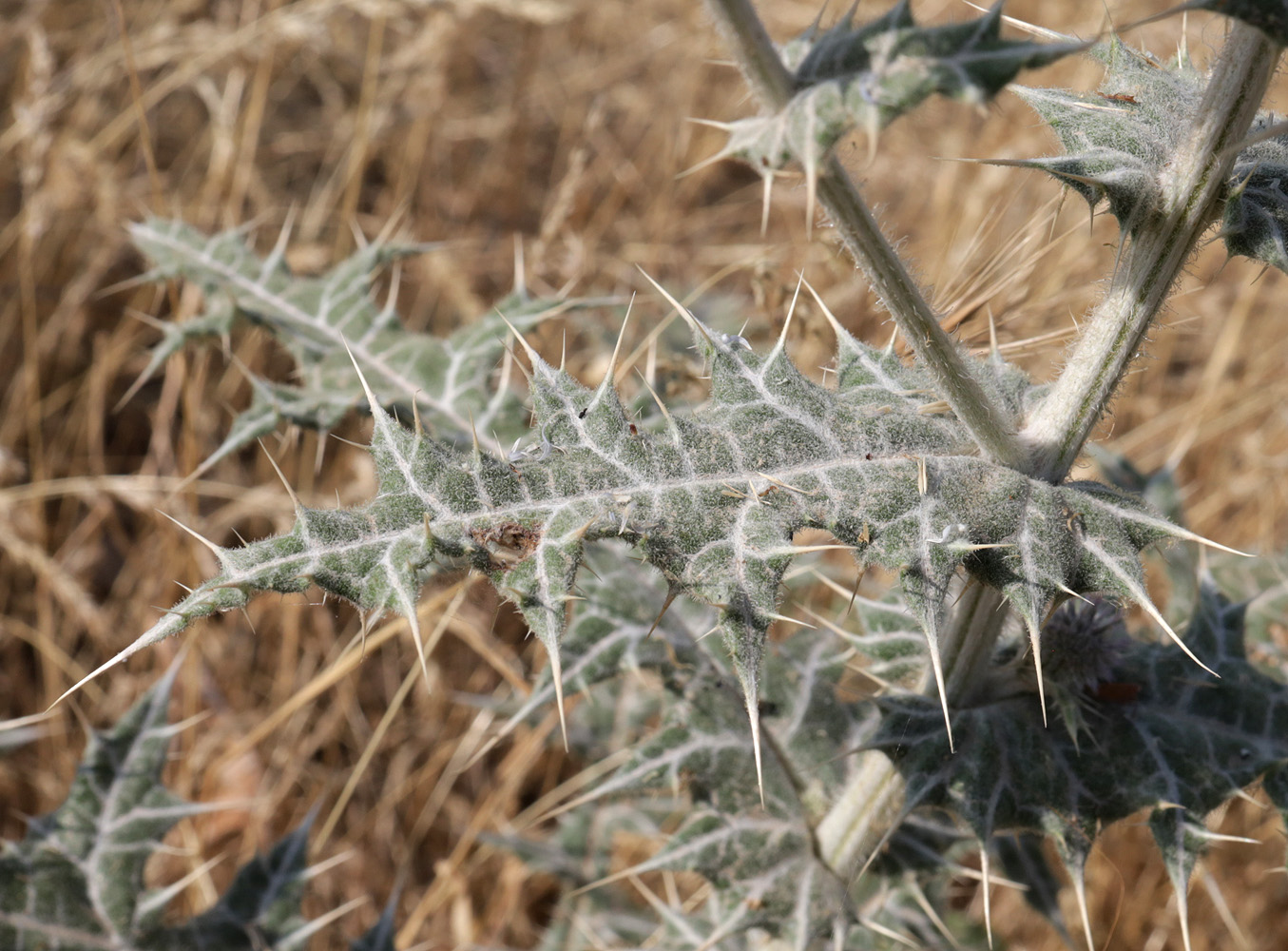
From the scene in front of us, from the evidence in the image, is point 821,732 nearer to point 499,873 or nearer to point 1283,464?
point 499,873

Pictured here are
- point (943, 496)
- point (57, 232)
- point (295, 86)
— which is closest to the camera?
point (943, 496)

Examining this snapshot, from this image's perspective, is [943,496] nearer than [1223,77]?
No

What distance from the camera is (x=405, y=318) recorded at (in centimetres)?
378

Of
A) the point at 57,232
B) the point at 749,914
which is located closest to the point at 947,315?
the point at 749,914

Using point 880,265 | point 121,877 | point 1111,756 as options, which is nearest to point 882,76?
point 880,265

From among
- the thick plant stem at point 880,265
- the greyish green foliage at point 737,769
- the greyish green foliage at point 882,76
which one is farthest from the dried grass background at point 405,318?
the greyish green foliage at point 882,76

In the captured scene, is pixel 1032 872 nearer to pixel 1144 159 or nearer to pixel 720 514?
pixel 720 514

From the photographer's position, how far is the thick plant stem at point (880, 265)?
938 mm

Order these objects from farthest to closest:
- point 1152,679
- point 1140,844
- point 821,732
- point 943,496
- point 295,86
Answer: point 295,86, point 1140,844, point 821,732, point 1152,679, point 943,496

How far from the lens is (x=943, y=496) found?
121cm

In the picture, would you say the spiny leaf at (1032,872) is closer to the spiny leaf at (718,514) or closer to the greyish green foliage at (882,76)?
the spiny leaf at (718,514)

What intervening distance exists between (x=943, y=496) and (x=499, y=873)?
2.02 meters

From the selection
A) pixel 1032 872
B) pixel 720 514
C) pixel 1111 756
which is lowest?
pixel 1032 872

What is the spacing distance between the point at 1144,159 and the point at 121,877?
1.89 meters
